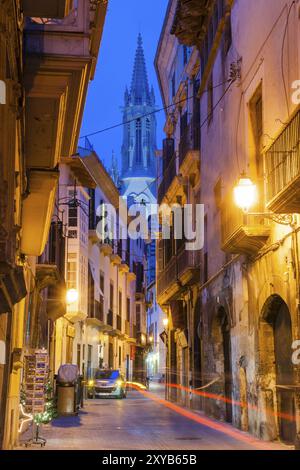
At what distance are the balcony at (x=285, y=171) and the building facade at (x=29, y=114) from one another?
10.3ft

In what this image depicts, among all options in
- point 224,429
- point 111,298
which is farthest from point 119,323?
point 224,429

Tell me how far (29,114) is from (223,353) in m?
11.2

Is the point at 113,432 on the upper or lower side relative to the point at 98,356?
lower

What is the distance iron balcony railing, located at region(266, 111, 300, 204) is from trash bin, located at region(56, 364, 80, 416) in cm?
1039

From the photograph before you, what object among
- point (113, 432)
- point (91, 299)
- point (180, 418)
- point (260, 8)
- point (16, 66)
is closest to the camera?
point (16, 66)

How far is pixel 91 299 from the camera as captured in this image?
122ft

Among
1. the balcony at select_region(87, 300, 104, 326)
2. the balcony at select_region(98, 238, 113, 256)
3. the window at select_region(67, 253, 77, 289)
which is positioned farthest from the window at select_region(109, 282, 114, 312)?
the window at select_region(67, 253, 77, 289)

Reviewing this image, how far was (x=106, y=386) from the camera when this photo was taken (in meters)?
33.1

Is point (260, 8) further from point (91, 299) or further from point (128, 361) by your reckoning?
point (128, 361)

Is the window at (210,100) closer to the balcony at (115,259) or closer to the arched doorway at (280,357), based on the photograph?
the arched doorway at (280,357)

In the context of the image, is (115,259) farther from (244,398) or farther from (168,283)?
(244,398)

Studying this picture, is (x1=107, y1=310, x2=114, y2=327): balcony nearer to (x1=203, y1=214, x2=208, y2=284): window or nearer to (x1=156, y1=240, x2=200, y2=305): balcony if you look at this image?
(x1=156, y1=240, x2=200, y2=305): balcony
